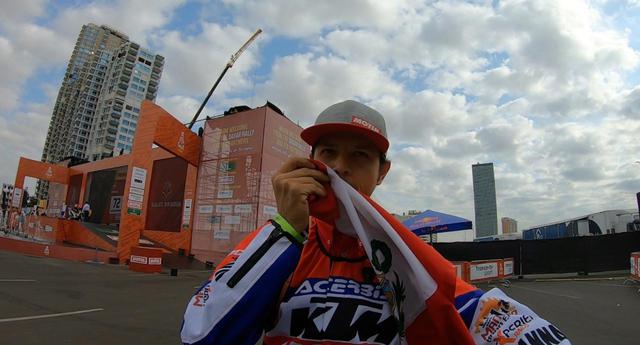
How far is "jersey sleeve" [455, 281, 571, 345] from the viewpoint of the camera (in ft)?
3.73

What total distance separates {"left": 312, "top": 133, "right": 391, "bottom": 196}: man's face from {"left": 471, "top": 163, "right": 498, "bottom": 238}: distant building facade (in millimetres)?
88781

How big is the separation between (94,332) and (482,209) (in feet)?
322

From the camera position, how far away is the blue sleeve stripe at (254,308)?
998mm

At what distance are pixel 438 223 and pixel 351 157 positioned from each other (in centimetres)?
1865

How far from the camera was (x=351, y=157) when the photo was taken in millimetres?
1358

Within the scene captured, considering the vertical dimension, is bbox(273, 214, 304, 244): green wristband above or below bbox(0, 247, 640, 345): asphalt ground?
above

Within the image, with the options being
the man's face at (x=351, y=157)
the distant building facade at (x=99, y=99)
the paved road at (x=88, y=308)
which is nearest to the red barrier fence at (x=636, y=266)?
the paved road at (x=88, y=308)

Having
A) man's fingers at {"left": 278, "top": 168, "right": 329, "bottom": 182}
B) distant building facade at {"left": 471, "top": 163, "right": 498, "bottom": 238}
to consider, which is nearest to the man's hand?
man's fingers at {"left": 278, "top": 168, "right": 329, "bottom": 182}

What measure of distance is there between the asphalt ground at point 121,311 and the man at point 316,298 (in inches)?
195

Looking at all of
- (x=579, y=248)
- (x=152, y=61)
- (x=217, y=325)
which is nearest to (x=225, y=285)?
(x=217, y=325)

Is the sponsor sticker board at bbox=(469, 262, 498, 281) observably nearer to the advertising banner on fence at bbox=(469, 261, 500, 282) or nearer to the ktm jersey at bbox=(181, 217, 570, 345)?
the advertising banner on fence at bbox=(469, 261, 500, 282)

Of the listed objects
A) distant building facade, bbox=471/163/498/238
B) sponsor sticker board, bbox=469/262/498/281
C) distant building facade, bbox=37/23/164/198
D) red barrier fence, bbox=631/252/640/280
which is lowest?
A: sponsor sticker board, bbox=469/262/498/281

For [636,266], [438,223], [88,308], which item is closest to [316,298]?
[88,308]

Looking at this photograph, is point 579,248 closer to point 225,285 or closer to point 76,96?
point 225,285
